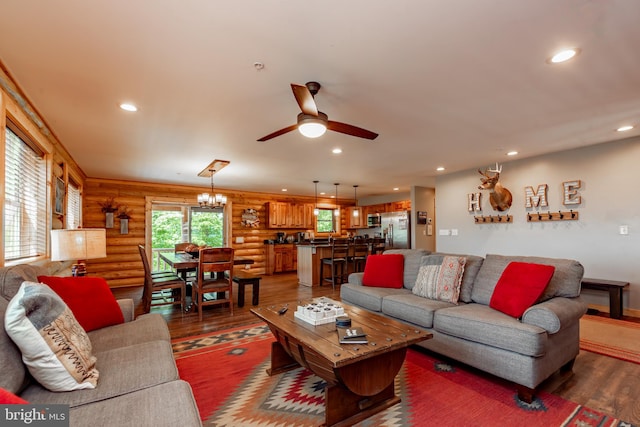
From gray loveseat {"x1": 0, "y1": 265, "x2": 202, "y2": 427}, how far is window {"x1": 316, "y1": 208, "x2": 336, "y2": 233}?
8.18 meters

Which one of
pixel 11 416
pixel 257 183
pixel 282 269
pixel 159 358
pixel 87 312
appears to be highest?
pixel 257 183

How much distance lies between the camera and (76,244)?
2752mm

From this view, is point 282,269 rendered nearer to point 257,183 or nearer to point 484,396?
point 257,183

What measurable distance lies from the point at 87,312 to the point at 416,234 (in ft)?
23.7

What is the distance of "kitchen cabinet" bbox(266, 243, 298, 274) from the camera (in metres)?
8.55

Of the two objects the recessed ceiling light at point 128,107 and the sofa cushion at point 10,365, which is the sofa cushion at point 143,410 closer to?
the sofa cushion at point 10,365

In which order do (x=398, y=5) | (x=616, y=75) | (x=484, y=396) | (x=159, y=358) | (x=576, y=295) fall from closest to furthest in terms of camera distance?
(x=398, y=5)
(x=159, y=358)
(x=484, y=396)
(x=616, y=75)
(x=576, y=295)

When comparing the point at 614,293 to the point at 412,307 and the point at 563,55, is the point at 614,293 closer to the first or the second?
the point at 412,307

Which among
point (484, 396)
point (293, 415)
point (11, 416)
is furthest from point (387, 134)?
point (11, 416)

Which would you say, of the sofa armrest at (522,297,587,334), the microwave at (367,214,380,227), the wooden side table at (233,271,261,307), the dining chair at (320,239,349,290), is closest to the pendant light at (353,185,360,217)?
the microwave at (367,214,380,227)

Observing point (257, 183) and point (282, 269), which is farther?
point (282, 269)

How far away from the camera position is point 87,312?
2230mm

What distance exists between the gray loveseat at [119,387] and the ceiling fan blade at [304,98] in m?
1.83

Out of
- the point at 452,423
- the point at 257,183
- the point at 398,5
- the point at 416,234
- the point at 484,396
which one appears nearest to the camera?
the point at 398,5
